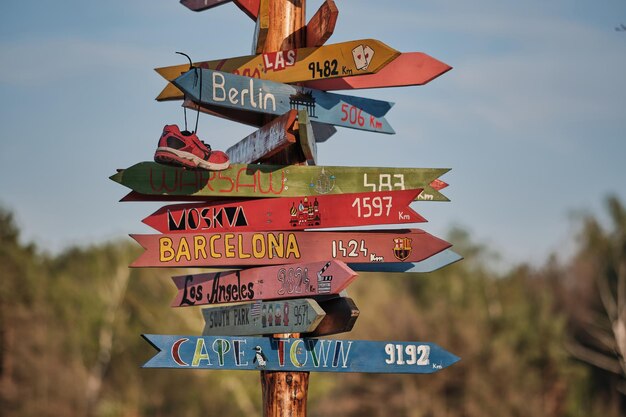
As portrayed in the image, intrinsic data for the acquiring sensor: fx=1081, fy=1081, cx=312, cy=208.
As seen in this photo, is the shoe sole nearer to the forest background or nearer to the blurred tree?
the forest background

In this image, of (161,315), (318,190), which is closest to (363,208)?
(318,190)

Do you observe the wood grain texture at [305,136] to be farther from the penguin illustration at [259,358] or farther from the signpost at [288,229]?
the penguin illustration at [259,358]

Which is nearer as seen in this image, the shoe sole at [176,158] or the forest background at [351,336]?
the shoe sole at [176,158]

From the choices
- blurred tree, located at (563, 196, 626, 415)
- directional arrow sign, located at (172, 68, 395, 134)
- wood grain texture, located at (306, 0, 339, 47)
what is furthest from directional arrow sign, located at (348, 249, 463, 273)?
blurred tree, located at (563, 196, 626, 415)

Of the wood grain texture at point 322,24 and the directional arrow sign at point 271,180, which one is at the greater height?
the wood grain texture at point 322,24

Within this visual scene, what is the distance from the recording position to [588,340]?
41.1 meters

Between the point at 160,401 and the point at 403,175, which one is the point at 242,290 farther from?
the point at 160,401

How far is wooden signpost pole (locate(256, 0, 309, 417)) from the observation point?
640 cm

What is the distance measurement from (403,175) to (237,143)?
1264 mm

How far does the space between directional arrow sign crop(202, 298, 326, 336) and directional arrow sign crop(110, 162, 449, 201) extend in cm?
69

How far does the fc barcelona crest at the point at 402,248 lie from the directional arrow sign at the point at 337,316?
15.7 inches

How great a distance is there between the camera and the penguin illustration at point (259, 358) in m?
6.15

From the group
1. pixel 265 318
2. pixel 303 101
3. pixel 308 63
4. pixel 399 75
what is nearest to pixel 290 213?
pixel 265 318

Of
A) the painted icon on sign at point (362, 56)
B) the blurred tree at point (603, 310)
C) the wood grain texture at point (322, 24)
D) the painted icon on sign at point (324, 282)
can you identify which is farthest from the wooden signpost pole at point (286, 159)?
the blurred tree at point (603, 310)
